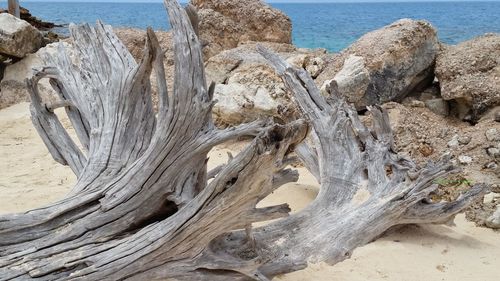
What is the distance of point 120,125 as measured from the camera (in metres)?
3.34

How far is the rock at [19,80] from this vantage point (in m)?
7.52

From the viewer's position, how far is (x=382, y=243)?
3.69 metres

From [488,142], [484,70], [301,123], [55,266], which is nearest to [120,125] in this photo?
[55,266]

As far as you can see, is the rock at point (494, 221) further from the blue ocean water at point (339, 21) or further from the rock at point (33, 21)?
the rock at point (33, 21)

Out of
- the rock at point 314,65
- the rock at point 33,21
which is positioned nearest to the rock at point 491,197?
the rock at point 314,65

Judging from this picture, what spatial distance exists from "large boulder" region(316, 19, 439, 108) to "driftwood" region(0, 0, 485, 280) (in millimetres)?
1675

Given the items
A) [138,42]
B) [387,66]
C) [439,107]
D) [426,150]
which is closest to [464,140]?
[426,150]

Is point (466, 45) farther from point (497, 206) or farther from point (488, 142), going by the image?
point (497, 206)

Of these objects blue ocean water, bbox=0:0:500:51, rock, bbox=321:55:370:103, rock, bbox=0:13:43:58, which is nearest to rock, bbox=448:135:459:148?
rock, bbox=321:55:370:103

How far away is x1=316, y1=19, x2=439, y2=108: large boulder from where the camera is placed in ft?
18.9

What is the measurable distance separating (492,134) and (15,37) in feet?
20.4

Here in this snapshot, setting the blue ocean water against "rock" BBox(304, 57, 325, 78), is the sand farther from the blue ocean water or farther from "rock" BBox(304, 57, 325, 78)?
the blue ocean water

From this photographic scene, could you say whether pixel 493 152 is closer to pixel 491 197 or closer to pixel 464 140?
pixel 464 140

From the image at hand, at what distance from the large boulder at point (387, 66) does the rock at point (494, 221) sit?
2.03 m
